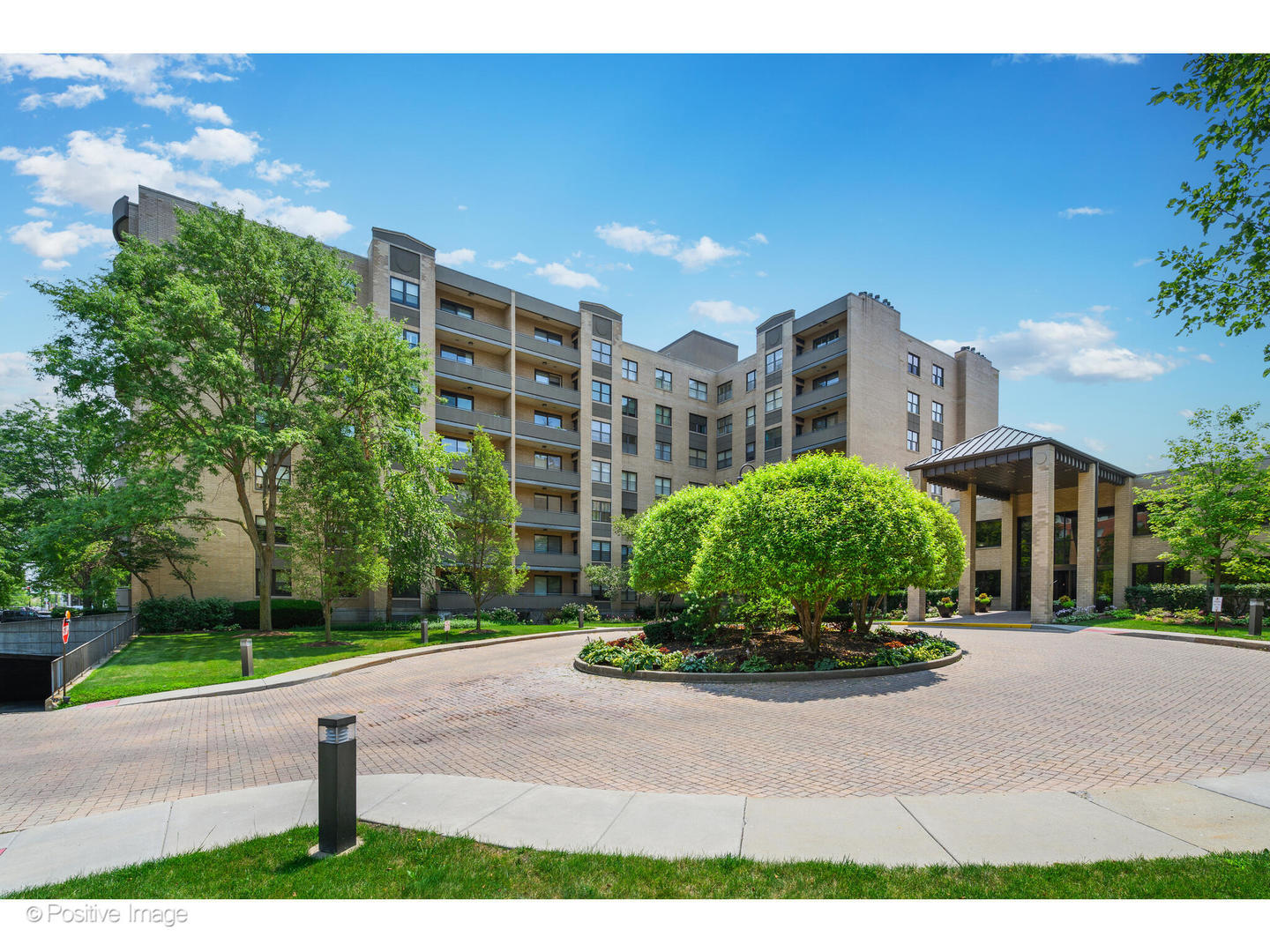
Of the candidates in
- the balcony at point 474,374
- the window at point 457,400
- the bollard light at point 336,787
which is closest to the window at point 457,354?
the balcony at point 474,374

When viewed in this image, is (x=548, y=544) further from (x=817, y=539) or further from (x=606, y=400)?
(x=817, y=539)

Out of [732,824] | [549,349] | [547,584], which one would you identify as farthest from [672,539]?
[549,349]

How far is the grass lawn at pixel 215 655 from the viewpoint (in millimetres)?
15211

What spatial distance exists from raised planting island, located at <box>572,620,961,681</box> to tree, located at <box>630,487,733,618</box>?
2418mm

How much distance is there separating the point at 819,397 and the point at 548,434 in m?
20.3

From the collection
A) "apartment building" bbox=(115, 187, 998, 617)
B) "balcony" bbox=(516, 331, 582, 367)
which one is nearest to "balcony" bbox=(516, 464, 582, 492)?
"apartment building" bbox=(115, 187, 998, 617)

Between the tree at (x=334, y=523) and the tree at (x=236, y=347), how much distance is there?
53.2 inches

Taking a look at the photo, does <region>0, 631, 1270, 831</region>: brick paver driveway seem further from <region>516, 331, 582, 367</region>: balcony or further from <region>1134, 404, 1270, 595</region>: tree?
<region>516, 331, 582, 367</region>: balcony

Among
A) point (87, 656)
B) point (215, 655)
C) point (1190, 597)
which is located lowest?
point (215, 655)

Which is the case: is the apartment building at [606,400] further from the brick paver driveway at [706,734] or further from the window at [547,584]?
the brick paver driveway at [706,734]

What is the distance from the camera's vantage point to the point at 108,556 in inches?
1144

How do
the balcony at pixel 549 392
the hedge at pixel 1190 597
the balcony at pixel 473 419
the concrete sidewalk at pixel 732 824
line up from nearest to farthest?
1. the concrete sidewalk at pixel 732 824
2. the hedge at pixel 1190 597
3. the balcony at pixel 473 419
4. the balcony at pixel 549 392

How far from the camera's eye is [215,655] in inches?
810
